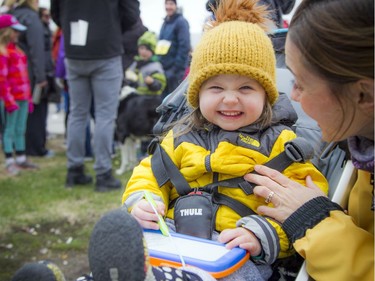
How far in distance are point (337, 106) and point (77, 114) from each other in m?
3.48

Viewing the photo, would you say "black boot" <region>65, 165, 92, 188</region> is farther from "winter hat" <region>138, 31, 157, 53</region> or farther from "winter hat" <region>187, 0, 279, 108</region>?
"winter hat" <region>187, 0, 279, 108</region>

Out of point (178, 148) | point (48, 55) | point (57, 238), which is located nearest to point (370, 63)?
point (178, 148)

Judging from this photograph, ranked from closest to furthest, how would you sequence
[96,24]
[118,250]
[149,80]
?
[118,250], [96,24], [149,80]

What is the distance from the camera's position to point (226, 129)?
1.90 metres

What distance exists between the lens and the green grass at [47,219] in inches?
126

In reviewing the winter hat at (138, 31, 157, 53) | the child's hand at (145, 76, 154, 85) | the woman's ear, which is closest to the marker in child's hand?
the woman's ear

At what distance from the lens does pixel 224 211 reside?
176cm

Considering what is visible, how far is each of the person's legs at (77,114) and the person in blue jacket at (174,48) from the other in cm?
253

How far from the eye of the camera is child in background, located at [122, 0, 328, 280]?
179 centimetres

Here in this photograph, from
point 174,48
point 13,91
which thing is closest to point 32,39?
point 13,91

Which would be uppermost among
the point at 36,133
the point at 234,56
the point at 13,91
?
the point at 234,56

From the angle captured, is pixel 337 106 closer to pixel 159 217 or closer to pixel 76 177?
pixel 159 217

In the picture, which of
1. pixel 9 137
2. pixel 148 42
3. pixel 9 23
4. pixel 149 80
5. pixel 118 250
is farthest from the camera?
pixel 148 42

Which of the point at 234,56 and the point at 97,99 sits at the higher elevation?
the point at 234,56
